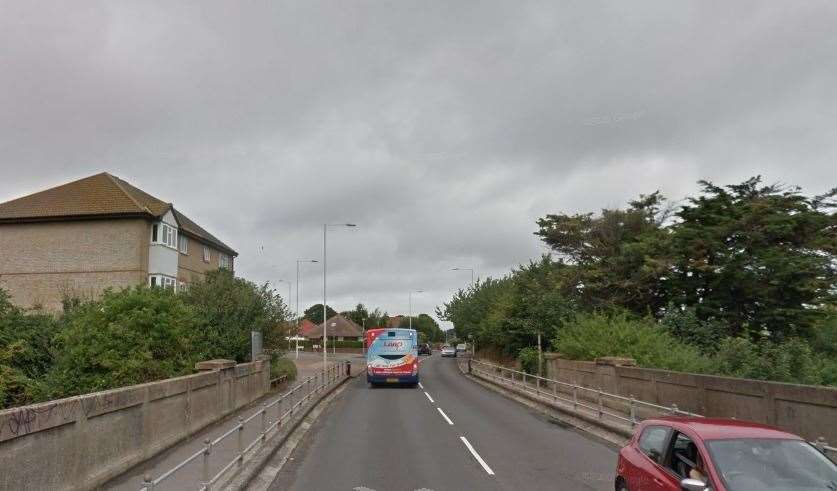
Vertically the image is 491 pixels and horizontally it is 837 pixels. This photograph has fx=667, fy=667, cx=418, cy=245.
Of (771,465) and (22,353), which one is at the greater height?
(22,353)

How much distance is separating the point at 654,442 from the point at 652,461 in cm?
30

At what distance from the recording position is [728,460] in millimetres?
6352

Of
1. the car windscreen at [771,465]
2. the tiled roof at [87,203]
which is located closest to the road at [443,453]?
the car windscreen at [771,465]

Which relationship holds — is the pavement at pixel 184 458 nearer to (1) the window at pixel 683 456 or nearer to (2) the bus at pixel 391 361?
(1) the window at pixel 683 456

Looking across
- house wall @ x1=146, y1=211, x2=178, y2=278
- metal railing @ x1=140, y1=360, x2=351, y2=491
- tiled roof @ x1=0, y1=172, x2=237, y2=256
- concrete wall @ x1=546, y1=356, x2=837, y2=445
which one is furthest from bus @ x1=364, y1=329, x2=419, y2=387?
concrete wall @ x1=546, y1=356, x2=837, y2=445

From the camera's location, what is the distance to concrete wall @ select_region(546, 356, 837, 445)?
35.3 ft

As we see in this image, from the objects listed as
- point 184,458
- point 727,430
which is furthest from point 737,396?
point 184,458

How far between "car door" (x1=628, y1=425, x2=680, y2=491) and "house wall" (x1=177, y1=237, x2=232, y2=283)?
117 ft

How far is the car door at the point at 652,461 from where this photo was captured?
23.0 ft

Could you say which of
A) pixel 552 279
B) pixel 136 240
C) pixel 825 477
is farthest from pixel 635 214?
pixel 825 477

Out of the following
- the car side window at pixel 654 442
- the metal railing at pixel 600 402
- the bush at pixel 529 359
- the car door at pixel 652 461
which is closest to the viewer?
the car door at pixel 652 461

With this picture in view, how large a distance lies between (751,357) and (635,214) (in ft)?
75.9

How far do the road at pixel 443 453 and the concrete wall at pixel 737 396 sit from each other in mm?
2400

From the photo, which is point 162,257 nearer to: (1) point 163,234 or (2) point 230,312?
(1) point 163,234
